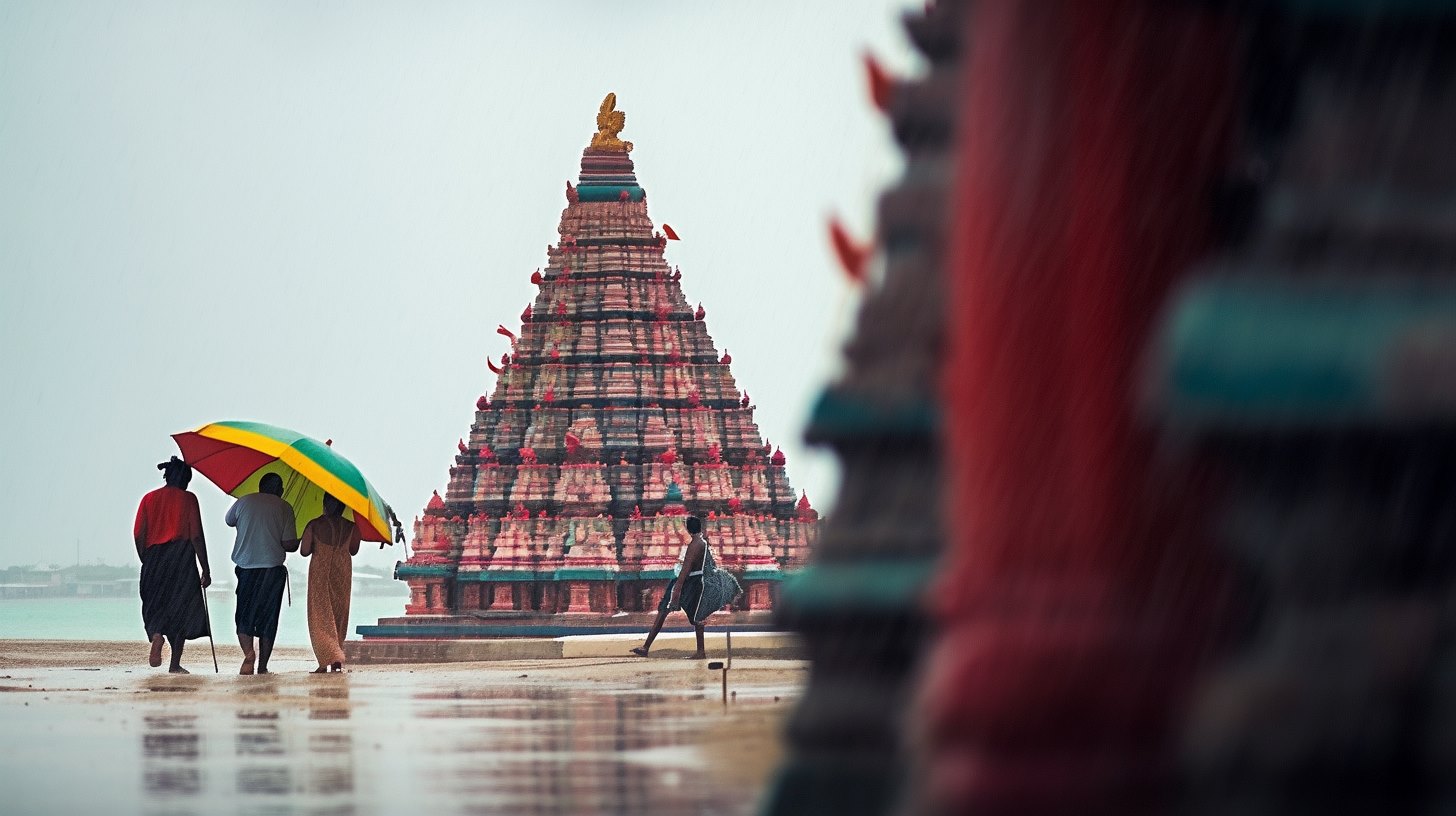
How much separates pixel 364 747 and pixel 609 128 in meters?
38.1

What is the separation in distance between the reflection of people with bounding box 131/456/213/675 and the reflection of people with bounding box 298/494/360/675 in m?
0.91

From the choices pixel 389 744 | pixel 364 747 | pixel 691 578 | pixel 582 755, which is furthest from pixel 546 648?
pixel 582 755

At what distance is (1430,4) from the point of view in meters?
3.41

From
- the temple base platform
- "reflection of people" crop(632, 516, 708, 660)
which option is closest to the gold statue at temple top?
the temple base platform

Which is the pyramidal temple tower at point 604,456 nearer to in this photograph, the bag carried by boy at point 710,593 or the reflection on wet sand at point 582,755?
the bag carried by boy at point 710,593

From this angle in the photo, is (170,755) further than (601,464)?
No

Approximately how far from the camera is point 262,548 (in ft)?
66.5

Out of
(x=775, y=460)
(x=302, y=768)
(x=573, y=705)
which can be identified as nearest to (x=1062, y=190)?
(x=302, y=768)

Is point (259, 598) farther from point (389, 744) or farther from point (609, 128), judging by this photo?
point (609, 128)

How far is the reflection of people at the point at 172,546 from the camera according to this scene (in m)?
20.6

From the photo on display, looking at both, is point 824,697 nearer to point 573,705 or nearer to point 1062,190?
point 1062,190

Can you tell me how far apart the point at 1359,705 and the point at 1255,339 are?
51cm

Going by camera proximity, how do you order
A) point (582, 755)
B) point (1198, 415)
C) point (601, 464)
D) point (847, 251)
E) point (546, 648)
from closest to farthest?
point (1198, 415) → point (847, 251) → point (582, 755) → point (546, 648) → point (601, 464)

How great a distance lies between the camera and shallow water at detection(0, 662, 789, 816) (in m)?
8.35
